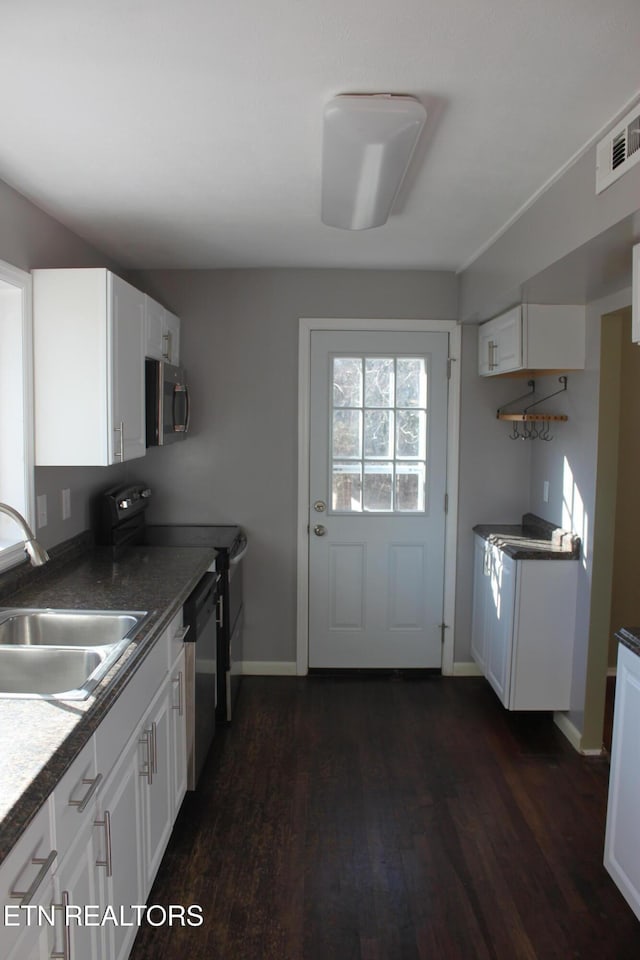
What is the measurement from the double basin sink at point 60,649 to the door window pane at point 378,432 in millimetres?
2034

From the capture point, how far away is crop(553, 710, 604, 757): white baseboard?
121 inches

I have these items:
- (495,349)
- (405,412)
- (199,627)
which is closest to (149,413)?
(199,627)

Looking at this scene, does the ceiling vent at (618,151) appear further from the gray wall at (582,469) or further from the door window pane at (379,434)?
the door window pane at (379,434)

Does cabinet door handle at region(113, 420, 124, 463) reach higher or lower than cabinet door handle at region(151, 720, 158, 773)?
higher

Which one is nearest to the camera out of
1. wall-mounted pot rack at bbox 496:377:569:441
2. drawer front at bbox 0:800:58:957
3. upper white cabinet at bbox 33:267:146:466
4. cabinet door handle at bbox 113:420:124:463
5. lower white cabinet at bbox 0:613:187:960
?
drawer front at bbox 0:800:58:957

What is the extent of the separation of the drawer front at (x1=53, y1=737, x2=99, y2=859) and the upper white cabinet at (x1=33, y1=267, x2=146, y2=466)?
1.29 m

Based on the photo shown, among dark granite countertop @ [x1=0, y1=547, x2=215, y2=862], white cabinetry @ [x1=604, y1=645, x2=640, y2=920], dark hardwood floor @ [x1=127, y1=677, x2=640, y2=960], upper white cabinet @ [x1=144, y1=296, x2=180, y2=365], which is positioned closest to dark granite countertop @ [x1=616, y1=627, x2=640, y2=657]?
white cabinetry @ [x1=604, y1=645, x2=640, y2=920]

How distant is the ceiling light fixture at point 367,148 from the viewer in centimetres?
169

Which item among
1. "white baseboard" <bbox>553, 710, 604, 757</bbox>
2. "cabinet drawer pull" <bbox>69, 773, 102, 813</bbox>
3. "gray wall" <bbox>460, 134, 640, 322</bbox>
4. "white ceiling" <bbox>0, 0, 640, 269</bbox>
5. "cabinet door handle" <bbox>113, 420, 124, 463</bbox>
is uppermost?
"white ceiling" <bbox>0, 0, 640, 269</bbox>

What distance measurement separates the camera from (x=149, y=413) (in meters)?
3.07

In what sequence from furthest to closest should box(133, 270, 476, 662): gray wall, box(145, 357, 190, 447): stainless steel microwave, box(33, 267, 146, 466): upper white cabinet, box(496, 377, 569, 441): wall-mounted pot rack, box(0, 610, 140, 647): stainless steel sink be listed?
box(133, 270, 476, 662): gray wall
box(496, 377, 569, 441): wall-mounted pot rack
box(145, 357, 190, 447): stainless steel microwave
box(33, 267, 146, 466): upper white cabinet
box(0, 610, 140, 647): stainless steel sink

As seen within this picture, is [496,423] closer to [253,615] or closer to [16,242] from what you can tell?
[253,615]

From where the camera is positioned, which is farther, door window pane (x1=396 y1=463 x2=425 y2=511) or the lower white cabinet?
door window pane (x1=396 y1=463 x2=425 y2=511)

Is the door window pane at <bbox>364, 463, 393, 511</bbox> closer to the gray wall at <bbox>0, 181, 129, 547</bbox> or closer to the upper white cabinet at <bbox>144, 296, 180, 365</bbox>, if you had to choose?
the upper white cabinet at <bbox>144, 296, 180, 365</bbox>
